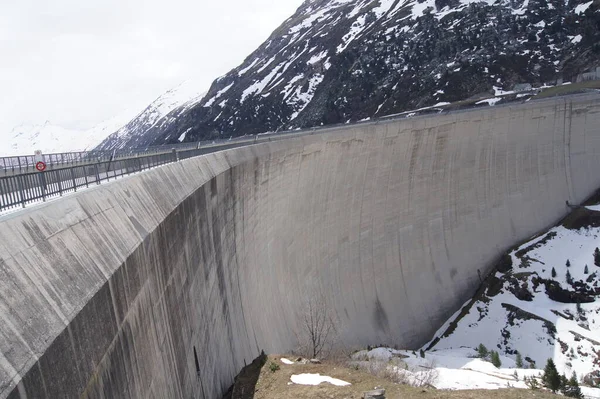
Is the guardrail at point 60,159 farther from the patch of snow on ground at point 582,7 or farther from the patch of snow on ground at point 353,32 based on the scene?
the patch of snow on ground at point 353,32

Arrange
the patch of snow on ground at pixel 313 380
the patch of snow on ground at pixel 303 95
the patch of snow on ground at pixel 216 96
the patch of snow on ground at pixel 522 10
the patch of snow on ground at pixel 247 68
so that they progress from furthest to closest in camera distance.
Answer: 1. the patch of snow on ground at pixel 247 68
2. the patch of snow on ground at pixel 216 96
3. the patch of snow on ground at pixel 303 95
4. the patch of snow on ground at pixel 522 10
5. the patch of snow on ground at pixel 313 380

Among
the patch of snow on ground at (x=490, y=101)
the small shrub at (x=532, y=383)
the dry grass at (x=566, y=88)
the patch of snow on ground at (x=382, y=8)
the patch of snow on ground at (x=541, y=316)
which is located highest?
the patch of snow on ground at (x=382, y=8)

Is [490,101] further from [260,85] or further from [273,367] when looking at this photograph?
[273,367]

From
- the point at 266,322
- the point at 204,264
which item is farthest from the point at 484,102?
the point at 204,264

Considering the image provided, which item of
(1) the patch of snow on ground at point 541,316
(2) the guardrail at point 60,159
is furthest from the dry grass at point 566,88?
(2) the guardrail at point 60,159

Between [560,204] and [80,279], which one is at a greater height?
[80,279]

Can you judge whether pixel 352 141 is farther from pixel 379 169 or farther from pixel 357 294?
pixel 357 294
